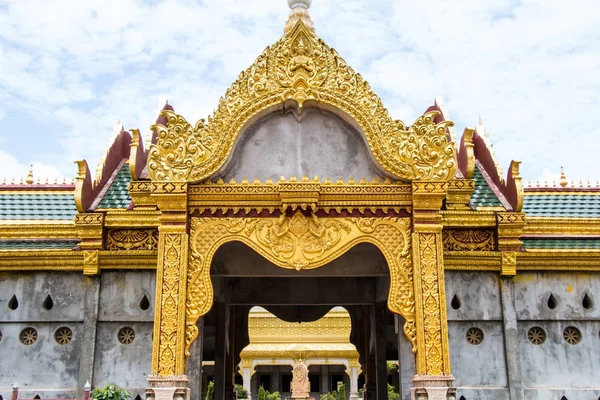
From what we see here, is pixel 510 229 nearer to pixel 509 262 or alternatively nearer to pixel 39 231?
pixel 509 262

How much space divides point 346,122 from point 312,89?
0.91 metres

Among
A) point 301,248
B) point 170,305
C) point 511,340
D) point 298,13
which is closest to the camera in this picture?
point 170,305

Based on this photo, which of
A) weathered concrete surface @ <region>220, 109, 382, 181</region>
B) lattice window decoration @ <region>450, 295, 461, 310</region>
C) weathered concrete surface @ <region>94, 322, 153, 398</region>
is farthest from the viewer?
lattice window decoration @ <region>450, 295, 461, 310</region>

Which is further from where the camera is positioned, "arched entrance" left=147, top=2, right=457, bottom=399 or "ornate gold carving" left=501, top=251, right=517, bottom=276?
"ornate gold carving" left=501, top=251, right=517, bottom=276

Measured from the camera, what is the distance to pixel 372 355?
66.3ft

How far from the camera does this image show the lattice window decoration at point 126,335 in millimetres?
14484

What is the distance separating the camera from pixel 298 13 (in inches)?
545

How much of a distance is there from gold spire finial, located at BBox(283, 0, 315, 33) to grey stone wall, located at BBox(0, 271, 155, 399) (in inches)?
240

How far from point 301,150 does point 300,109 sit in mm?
769

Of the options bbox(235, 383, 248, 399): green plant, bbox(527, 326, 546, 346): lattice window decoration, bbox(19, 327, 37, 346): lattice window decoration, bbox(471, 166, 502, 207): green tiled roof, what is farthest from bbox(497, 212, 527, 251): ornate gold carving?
bbox(235, 383, 248, 399): green plant

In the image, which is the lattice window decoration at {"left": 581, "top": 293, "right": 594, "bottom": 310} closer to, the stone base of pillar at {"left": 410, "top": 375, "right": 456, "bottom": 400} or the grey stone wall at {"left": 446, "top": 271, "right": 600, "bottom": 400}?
the grey stone wall at {"left": 446, "top": 271, "right": 600, "bottom": 400}

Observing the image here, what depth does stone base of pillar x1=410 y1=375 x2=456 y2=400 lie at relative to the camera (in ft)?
38.0

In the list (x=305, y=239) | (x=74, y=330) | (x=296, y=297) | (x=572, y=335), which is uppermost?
(x=305, y=239)

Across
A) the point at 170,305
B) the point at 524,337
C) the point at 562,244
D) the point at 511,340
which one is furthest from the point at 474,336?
the point at 170,305
